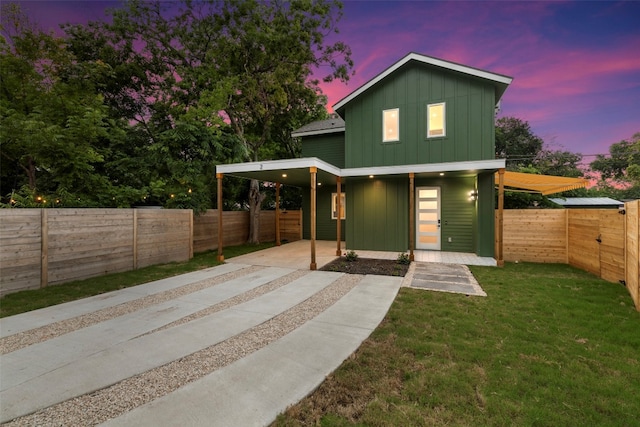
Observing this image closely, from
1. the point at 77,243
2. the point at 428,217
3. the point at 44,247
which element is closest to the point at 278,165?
the point at 77,243

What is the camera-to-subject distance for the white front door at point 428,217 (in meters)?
9.74

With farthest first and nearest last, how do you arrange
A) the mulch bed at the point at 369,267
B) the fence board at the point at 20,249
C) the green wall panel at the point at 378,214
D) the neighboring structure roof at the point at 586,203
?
the neighboring structure roof at the point at 586,203 → the green wall panel at the point at 378,214 → the mulch bed at the point at 369,267 → the fence board at the point at 20,249

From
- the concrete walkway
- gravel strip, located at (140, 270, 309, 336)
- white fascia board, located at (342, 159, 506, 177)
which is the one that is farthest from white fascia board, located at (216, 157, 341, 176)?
the concrete walkway

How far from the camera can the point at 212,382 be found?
241 cm

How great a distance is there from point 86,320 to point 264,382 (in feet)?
11.0

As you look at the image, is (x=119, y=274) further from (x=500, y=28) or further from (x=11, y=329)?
(x=500, y=28)

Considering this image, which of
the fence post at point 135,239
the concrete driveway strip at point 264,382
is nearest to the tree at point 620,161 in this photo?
the concrete driveway strip at point 264,382

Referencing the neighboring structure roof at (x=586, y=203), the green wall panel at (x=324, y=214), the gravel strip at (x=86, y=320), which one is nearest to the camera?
the gravel strip at (x=86, y=320)

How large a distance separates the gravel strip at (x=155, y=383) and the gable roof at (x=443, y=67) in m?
8.59

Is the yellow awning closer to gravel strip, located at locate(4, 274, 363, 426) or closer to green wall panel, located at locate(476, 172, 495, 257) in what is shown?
green wall panel, located at locate(476, 172, 495, 257)

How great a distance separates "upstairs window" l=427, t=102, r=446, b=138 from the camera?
8906mm

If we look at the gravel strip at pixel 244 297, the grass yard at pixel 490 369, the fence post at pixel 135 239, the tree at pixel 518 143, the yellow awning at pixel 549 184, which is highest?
the tree at pixel 518 143

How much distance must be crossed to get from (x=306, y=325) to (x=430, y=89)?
895 cm

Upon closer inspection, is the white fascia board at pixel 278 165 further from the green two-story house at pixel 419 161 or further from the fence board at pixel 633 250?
the fence board at pixel 633 250
